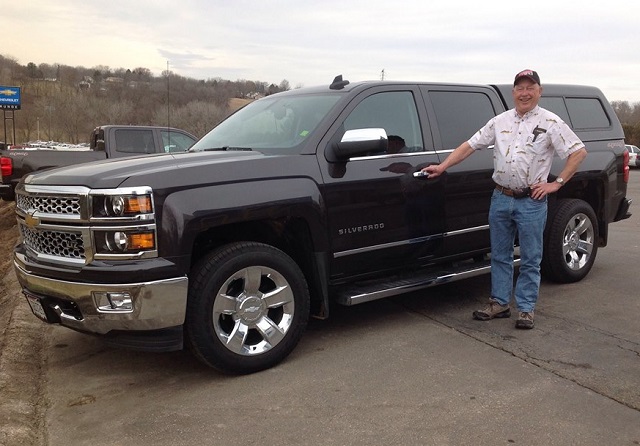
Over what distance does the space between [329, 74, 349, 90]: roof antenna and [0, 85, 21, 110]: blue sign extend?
42.1 metres

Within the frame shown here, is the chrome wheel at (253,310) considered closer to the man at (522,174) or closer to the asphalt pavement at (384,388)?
the asphalt pavement at (384,388)

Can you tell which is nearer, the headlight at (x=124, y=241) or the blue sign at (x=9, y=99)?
the headlight at (x=124, y=241)

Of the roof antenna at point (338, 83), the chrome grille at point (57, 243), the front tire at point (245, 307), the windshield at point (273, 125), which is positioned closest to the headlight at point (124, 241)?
the chrome grille at point (57, 243)

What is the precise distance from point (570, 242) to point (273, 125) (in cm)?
328

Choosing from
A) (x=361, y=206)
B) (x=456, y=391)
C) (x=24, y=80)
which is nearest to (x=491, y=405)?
(x=456, y=391)

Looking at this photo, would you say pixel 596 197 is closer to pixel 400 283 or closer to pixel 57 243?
pixel 400 283

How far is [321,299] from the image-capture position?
4191mm

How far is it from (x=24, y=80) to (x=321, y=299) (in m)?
97.8

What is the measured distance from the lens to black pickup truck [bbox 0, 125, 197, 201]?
1005cm

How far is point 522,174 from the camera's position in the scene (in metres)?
4.50

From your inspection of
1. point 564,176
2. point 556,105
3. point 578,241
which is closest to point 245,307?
point 564,176

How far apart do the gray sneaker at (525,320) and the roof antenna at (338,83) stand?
7.53ft

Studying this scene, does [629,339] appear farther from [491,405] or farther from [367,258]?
[367,258]

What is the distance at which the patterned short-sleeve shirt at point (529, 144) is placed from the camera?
4.43 m
